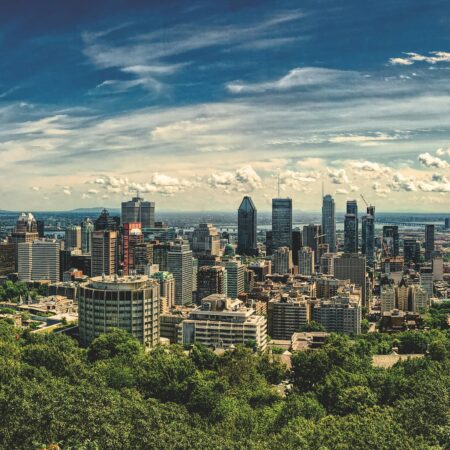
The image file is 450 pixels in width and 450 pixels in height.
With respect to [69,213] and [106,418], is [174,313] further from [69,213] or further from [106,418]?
[69,213]

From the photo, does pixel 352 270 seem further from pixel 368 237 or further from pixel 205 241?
pixel 368 237

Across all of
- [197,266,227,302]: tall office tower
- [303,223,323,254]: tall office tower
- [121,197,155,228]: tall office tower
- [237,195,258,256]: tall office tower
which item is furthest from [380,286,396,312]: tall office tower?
[121,197,155,228]: tall office tower

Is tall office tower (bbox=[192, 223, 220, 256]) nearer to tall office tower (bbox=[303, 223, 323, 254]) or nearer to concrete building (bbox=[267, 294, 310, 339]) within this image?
tall office tower (bbox=[303, 223, 323, 254])

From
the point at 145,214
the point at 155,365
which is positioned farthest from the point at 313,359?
the point at 145,214

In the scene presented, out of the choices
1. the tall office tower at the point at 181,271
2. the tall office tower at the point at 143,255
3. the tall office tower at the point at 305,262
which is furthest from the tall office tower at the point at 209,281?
the tall office tower at the point at 305,262

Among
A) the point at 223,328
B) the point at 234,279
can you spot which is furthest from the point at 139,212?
the point at 223,328
